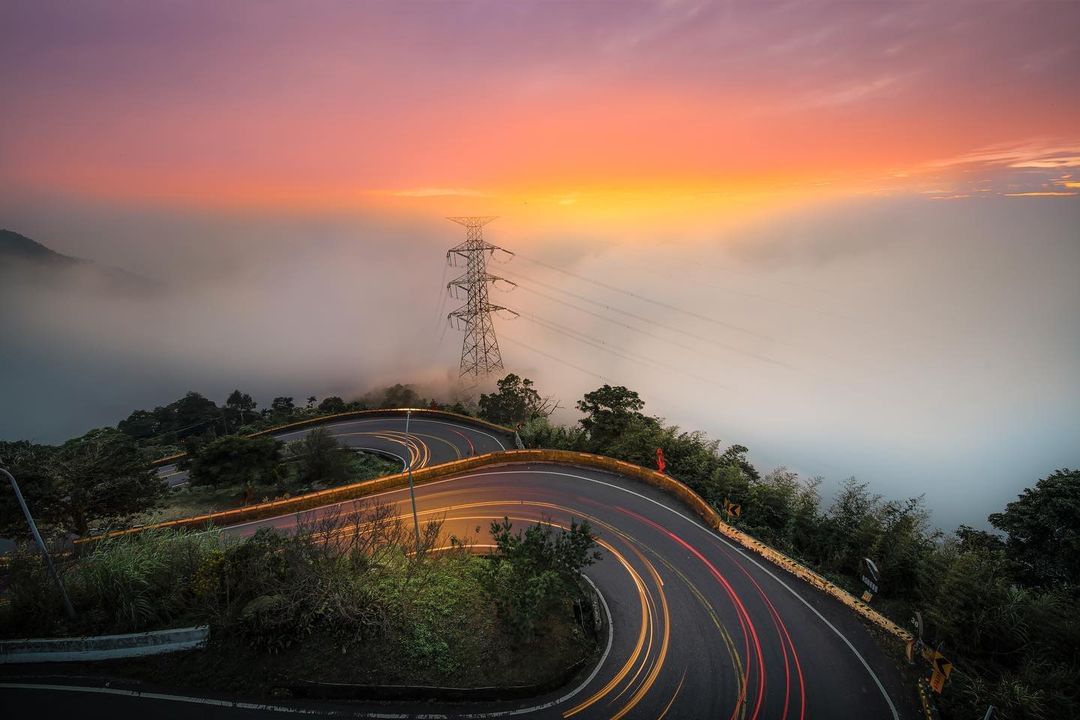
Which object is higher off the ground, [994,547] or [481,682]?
[994,547]

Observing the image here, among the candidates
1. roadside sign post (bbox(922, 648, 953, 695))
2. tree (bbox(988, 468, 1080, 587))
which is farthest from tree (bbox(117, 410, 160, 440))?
tree (bbox(988, 468, 1080, 587))

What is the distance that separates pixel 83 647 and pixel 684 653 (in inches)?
929

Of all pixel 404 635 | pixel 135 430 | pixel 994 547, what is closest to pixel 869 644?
pixel 994 547

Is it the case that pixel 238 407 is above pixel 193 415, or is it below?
above

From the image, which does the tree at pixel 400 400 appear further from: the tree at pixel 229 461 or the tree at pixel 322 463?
the tree at pixel 229 461

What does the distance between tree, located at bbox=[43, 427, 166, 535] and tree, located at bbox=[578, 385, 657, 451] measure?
31273mm

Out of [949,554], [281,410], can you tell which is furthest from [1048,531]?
[281,410]

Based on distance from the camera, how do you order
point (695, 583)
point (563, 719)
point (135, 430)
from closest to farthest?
point (563, 719) → point (695, 583) → point (135, 430)

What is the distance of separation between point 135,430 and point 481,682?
8076 centimetres

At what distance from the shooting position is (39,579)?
18.5 meters

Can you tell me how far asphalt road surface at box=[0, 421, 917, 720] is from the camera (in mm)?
16219

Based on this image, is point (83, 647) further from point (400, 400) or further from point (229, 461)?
point (400, 400)

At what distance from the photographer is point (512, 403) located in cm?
5409

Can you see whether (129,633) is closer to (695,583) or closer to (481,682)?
(481,682)
